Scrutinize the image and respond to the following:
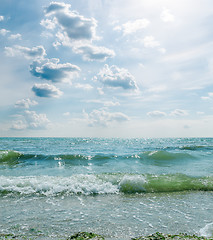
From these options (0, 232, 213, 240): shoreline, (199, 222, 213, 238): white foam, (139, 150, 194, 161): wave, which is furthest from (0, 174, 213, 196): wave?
(139, 150, 194, 161): wave

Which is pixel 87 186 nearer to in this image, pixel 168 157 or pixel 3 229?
pixel 3 229

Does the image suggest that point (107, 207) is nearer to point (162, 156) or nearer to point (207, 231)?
point (207, 231)

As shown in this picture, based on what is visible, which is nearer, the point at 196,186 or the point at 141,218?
the point at 141,218

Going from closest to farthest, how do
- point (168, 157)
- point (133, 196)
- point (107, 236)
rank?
point (107, 236)
point (133, 196)
point (168, 157)

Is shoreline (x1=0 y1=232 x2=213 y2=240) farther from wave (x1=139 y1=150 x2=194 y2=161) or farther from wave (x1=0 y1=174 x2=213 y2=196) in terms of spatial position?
wave (x1=139 y1=150 x2=194 y2=161)

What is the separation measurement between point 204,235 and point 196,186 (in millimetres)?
4728

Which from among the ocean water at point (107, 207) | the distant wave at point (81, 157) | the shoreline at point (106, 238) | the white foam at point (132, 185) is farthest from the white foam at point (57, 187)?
the distant wave at point (81, 157)

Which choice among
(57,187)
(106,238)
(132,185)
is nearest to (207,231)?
(106,238)

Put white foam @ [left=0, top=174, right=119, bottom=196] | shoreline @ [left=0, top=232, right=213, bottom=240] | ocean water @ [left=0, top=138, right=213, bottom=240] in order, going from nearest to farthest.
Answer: shoreline @ [left=0, top=232, right=213, bottom=240]
ocean water @ [left=0, top=138, right=213, bottom=240]
white foam @ [left=0, top=174, right=119, bottom=196]

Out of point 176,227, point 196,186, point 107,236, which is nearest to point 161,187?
point 196,186

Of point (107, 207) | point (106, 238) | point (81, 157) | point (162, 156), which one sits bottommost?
point (81, 157)

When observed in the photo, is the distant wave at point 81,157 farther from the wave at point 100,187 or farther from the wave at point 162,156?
the wave at point 100,187

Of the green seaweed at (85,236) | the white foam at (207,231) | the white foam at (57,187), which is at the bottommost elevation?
the white foam at (57,187)

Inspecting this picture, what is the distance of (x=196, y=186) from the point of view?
27.9ft
